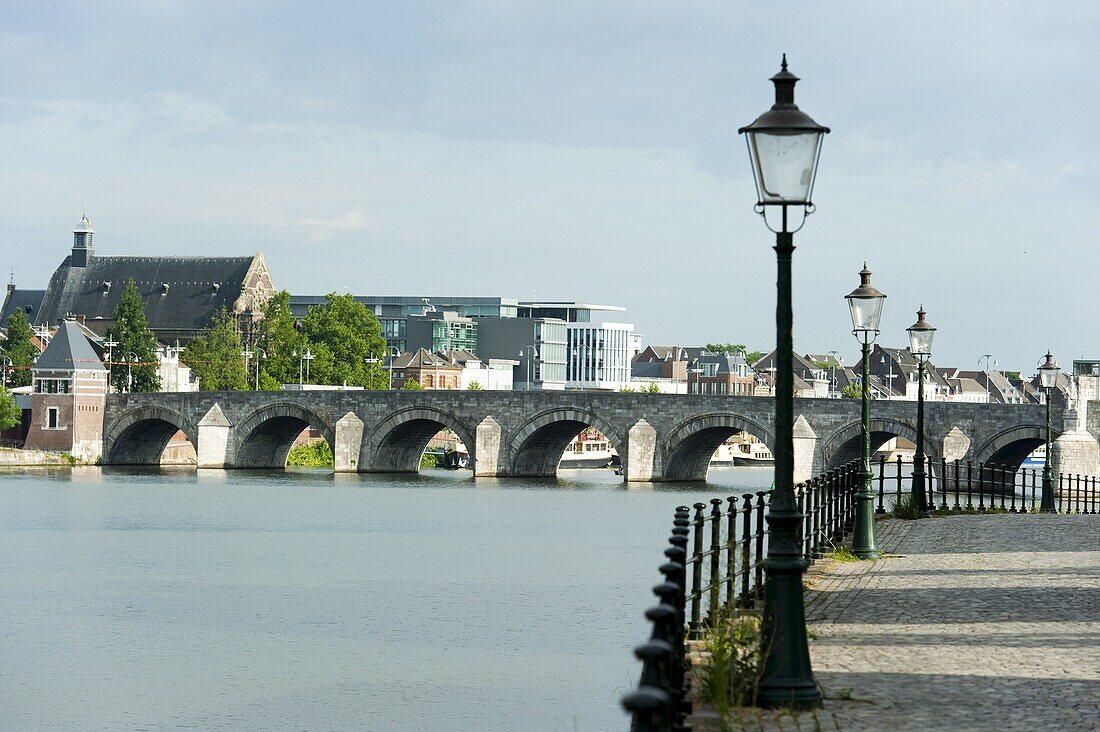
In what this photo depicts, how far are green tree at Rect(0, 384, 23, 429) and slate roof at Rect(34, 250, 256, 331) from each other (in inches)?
1299

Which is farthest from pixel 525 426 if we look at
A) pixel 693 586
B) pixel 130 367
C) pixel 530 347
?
pixel 530 347

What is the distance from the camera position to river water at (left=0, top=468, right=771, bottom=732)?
17.0 m

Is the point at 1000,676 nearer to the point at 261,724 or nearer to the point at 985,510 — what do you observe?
the point at 261,724

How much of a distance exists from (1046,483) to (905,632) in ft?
68.6

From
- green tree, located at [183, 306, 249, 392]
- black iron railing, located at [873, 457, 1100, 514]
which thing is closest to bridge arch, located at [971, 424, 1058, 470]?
black iron railing, located at [873, 457, 1100, 514]

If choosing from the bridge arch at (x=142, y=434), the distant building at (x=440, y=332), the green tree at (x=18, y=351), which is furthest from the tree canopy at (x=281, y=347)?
the distant building at (x=440, y=332)

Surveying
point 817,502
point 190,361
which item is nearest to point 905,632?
point 817,502

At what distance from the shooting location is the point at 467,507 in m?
48.3

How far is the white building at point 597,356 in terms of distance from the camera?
439ft

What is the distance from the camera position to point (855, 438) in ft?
212

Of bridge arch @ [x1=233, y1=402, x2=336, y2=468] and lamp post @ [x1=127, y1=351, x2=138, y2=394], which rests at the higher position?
lamp post @ [x1=127, y1=351, x2=138, y2=394]

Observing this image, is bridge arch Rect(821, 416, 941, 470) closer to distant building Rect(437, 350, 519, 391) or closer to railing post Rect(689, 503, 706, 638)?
railing post Rect(689, 503, 706, 638)

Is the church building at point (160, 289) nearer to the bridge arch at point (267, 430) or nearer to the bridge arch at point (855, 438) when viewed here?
the bridge arch at point (267, 430)

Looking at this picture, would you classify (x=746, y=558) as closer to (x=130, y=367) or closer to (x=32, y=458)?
(x=32, y=458)
